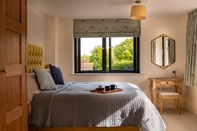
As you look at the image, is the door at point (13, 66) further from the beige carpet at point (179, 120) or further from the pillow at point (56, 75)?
the beige carpet at point (179, 120)

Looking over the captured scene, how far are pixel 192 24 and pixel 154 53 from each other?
112 cm

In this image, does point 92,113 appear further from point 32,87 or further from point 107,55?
point 107,55

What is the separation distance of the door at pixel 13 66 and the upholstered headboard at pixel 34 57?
61.4 inches

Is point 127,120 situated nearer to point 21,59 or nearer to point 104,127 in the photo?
point 104,127

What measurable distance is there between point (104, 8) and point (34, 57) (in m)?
1.72

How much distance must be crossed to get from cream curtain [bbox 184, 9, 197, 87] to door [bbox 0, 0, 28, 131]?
11.2 ft

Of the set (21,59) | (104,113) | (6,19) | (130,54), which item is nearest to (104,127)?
(104,113)

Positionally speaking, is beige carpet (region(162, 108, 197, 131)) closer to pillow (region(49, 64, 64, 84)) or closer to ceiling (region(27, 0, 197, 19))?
pillow (region(49, 64, 64, 84))

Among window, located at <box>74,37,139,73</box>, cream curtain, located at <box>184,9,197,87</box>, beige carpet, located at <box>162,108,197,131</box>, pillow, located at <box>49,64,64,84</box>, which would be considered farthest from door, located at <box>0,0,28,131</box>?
cream curtain, located at <box>184,9,197,87</box>

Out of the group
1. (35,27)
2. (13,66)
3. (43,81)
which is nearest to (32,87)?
(43,81)

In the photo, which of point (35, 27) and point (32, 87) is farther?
point (35, 27)

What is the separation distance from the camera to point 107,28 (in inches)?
206

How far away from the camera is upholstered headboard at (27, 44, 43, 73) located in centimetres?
388

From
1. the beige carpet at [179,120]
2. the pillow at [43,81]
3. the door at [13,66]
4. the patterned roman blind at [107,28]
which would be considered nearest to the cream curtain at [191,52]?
the beige carpet at [179,120]
